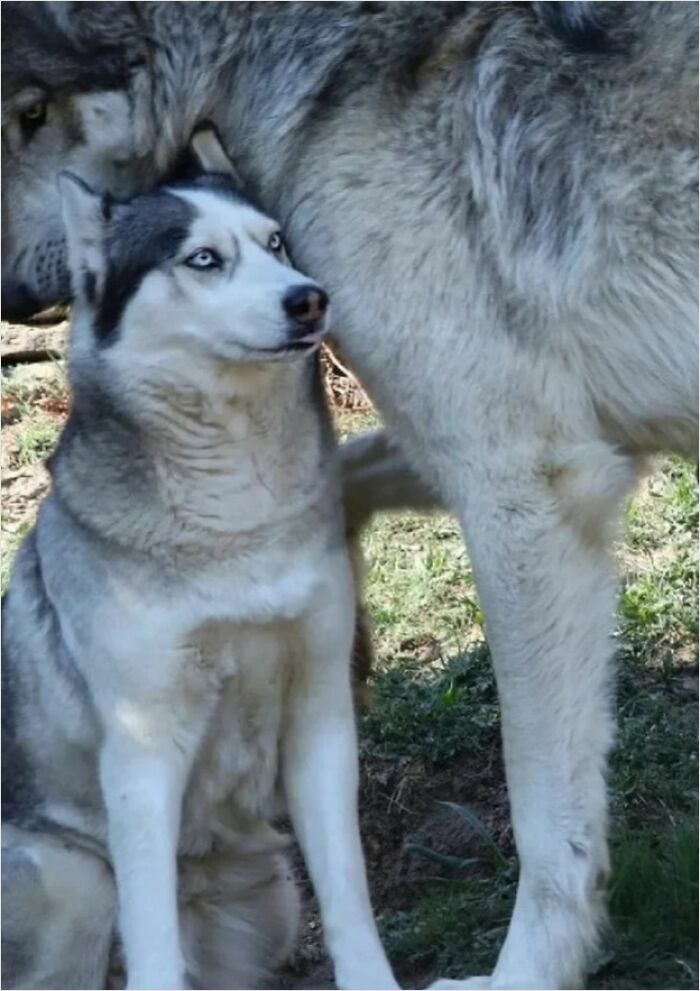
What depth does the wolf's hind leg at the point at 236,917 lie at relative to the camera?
4879 mm

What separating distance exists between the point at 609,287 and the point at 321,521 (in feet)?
2.86

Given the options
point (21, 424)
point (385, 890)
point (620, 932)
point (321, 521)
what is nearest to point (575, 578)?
point (321, 521)

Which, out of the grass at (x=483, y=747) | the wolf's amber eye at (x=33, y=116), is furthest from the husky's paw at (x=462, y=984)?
the wolf's amber eye at (x=33, y=116)

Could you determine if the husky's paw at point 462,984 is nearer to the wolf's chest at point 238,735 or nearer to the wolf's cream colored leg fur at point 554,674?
the wolf's cream colored leg fur at point 554,674

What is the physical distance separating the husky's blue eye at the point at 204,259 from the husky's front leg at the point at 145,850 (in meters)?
1.08

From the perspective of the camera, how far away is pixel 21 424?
787cm

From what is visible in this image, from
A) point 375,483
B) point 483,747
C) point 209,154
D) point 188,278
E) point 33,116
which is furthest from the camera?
point 483,747

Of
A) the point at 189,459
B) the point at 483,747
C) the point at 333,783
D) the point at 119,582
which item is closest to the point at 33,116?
the point at 189,459

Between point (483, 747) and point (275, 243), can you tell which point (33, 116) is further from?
point (483, 747)

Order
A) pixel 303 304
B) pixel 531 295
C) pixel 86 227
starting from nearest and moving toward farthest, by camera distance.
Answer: pixel 303 304, pixel 531 295, pixel 86 227

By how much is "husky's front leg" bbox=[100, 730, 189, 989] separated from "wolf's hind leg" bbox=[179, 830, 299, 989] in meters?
0.37

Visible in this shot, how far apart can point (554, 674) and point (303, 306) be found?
104 cm

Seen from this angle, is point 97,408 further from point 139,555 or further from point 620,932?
point 620,932

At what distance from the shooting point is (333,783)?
4676 millimetres
